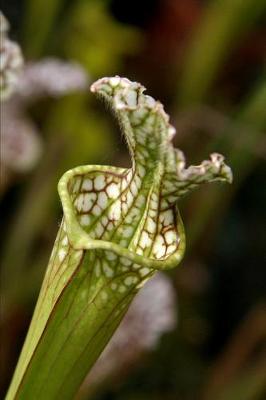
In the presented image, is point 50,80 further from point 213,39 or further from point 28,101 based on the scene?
point 213,39

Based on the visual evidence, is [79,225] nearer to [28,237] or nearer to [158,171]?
[158,171]

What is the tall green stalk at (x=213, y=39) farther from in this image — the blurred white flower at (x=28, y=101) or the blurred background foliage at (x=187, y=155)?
the blurred white flower at (x=28, y=101)

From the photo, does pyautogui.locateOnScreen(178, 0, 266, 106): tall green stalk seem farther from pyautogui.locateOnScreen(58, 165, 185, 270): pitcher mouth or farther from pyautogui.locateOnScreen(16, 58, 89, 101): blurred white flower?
pyautogui.locateOnScreen(58, 165, 185, 270): pitcher mouth

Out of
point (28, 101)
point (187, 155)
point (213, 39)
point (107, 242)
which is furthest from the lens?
point (213, 39)

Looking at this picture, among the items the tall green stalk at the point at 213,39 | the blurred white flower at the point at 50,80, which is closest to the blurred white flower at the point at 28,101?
the blurred white flower at the point at 50,80

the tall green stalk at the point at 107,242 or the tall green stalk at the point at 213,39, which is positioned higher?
the tall green stalk at the point at 213,39

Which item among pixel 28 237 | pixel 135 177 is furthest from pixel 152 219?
pixel 28 237

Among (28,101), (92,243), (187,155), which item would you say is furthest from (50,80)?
(92,243)
